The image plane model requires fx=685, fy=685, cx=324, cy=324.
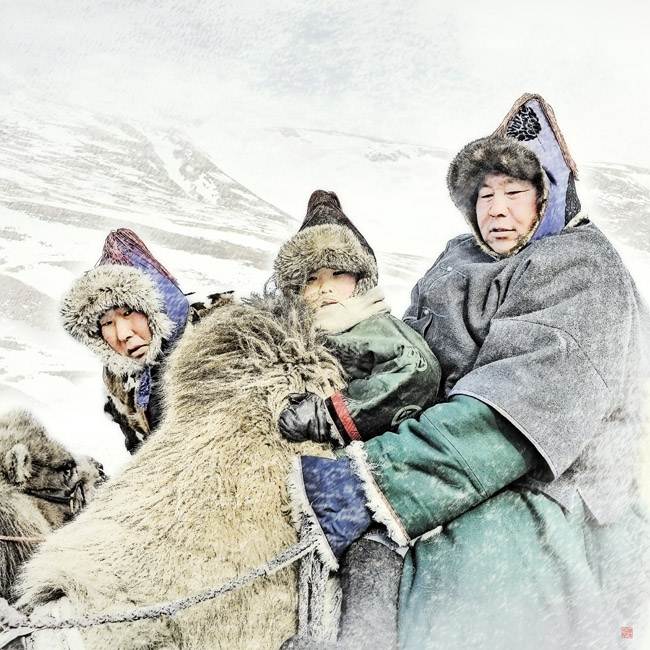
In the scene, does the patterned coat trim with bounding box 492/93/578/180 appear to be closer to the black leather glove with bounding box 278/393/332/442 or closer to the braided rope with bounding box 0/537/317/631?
the black leather glove with bounding box 278/393/332/442

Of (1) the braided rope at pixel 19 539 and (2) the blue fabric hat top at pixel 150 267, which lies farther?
(2) the blue fabric hat top at pixel 150 267

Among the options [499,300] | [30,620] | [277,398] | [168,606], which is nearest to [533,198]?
[499,300]

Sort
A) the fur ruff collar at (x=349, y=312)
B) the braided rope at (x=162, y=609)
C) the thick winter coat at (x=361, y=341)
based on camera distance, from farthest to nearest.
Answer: the fur ruff collar at (x=349, y=312) < the thick winter coat at (x=361, y=341) < the braided rope at (x=162, y=609)

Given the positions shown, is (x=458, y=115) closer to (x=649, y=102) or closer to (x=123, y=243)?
(x=649, y=102)

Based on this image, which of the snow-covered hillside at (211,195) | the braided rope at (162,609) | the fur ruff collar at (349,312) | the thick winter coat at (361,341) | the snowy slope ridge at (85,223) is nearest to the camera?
the braided rope at (162,609)

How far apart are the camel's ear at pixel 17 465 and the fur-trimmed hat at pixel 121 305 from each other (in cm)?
27

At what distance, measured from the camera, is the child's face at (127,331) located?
1520 millimetres

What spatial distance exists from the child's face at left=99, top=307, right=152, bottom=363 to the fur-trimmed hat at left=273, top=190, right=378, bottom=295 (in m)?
0.32

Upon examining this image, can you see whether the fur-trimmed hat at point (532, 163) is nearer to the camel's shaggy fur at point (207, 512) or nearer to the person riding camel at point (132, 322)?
the camel's shaggy fur at point (207, 512)

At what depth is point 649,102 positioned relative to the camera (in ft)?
7.40

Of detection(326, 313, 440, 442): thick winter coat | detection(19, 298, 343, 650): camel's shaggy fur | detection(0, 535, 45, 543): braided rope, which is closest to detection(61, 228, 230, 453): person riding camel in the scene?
detection(19, 298, 343, 650): camel's shaggy fur

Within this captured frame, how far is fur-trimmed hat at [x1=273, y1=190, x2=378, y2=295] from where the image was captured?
145cm

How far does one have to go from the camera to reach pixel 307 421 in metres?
1.18

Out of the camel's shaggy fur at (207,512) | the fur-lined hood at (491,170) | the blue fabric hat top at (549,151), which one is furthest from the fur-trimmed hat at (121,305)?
the blue fabric hat top at (549,151)
